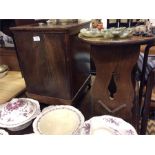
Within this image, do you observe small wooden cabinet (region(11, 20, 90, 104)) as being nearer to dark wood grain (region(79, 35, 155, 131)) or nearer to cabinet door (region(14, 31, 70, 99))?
cabinet door (region(14, 31, 70, 99))

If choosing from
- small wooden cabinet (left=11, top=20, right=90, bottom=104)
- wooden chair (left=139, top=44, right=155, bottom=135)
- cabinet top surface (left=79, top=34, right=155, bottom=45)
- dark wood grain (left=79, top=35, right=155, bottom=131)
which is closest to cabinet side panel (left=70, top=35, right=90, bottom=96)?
small wooden cabinet (left=11, top=20, right=90, bottom=104)

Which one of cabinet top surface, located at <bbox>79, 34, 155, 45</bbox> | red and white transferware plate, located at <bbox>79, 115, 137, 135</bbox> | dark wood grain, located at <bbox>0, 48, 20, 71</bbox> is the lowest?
red and white transferware plate, located at <bbox>79, 115, 137, 135</bbox>

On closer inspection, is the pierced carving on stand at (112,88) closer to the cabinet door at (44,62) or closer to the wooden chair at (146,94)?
the wooden chair at (146,94)

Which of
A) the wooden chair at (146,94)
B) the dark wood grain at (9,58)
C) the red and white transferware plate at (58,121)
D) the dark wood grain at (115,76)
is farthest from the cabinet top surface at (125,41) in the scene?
the dark wood grain at (9,58)

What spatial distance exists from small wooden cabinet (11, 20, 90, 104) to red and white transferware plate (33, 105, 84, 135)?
27 cm

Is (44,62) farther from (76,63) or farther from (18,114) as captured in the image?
(18,114)

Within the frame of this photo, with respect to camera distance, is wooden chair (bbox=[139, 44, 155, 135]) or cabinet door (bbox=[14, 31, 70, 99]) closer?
wooden chair (bbox=[139, 44, 155, 135])

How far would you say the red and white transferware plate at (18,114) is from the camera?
0.96 metres

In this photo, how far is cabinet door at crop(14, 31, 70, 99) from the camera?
1.12 metres

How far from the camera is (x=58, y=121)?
0.96 metres

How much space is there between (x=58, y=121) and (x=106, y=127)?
0.88 feet

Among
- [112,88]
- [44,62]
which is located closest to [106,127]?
[112,88]

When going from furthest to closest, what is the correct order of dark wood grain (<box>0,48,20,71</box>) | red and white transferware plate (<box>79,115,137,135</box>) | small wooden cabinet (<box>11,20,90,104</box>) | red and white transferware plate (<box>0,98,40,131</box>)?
dark wood grain (<box>0,48,20,71</box>) < small wooden cabinet (<box>11,20,90,104</box>) < red and white transferware plate (<box>0,98,40,131</box>) < red and white transferware plate (<box>79,115,137,135</box>)
